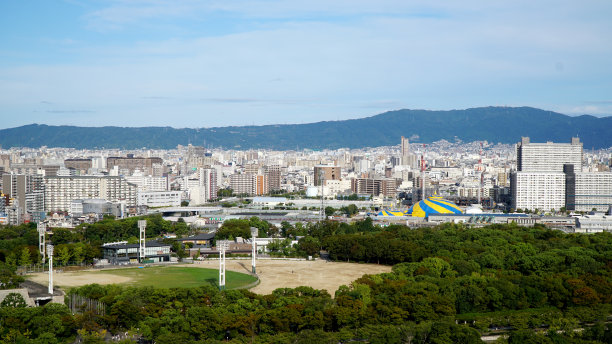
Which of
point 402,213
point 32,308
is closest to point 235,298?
point 32,308

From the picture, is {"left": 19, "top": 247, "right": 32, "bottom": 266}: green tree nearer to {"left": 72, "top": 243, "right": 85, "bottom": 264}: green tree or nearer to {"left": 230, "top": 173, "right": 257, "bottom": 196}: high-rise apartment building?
{"left": 72, "top": 243, "right": 85, "bottom": 264}: green tree

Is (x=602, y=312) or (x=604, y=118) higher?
(x=604, y=118)

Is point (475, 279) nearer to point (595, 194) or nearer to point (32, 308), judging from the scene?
point (32, 308)

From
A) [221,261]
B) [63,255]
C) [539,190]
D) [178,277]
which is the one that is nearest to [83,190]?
[63,255]

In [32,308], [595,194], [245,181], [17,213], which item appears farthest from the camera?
[245,181]

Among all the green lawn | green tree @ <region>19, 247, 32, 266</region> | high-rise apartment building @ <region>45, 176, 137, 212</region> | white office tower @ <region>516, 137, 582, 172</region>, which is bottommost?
the green lawn

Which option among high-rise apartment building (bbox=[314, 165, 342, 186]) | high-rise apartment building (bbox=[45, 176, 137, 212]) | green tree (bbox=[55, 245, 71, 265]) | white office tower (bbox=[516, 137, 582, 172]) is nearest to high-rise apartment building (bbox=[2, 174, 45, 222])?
high-rise apartment building (bbox=[45, 176, 137, 212])

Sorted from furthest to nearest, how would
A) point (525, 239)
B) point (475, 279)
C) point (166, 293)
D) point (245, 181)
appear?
point (245, 181) → point (525, 239) → point (475, 279) → point (166, 293)

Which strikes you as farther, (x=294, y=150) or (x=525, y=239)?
(x=294, y=150)
